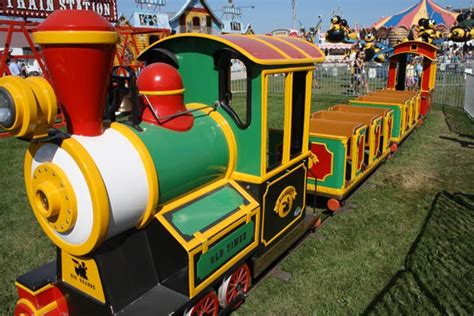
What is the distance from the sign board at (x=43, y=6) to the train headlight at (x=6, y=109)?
15.9 meters

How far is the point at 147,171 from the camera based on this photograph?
2.89m

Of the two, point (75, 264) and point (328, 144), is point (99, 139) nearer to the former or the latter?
point (75, 264)

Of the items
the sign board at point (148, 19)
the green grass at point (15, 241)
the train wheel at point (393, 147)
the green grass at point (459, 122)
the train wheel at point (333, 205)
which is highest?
the sign board at point (148, 19)

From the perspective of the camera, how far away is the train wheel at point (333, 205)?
5.64 meters

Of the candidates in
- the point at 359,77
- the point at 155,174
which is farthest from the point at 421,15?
the point at 155,174

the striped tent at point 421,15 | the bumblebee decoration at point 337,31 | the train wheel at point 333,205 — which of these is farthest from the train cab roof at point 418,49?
the striped tent at point 421,15

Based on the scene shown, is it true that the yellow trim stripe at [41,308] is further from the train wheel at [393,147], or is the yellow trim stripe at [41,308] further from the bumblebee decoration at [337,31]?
the bumblebee decoration at [337,31]

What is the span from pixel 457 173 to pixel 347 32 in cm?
1427

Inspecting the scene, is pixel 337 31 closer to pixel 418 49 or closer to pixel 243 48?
pixel 418 49

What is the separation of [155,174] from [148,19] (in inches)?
1196

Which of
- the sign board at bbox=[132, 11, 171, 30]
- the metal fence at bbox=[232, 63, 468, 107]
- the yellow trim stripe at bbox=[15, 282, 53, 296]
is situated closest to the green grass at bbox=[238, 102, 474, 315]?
the yellow trim stripe at bbox=[15, 282, 53, 296]

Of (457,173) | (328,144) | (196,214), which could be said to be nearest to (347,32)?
(457,173)

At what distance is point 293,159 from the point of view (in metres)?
4.24

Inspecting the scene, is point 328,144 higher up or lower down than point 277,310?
higher up
